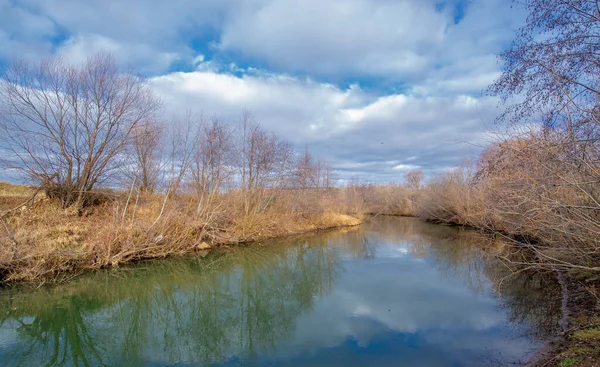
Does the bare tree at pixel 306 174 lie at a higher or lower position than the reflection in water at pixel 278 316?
higher

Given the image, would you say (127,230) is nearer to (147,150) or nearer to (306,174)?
(147,150)

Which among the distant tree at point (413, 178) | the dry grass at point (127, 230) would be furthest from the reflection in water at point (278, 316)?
the distant tree at point (413, 178)

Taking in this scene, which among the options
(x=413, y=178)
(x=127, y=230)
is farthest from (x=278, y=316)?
(x=413, y=178)

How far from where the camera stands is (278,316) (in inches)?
337

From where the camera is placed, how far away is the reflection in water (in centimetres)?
629

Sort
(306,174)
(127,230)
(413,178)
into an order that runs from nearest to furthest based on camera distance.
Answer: (127,230), (306,174), (413,178)

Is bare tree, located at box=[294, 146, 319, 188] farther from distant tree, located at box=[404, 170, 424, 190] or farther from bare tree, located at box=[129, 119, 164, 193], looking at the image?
distant tree, located at box=[404, 170, 424, 190]

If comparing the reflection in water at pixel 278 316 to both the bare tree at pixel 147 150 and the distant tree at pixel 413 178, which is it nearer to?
the bare tree at pixel 147 150

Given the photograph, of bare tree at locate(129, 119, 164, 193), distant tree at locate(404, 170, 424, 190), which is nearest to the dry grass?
bare tree at locate(129, 119, 164, 193)

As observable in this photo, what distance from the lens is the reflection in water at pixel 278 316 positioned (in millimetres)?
6293

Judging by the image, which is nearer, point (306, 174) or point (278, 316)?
point (278, 316)

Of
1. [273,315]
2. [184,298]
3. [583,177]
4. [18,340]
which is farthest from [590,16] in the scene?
[18,340]

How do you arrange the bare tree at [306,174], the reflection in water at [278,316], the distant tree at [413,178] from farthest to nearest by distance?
the distant tree at [413,178] → the bare tree at [306,174] → the reflection in water at [278,316]

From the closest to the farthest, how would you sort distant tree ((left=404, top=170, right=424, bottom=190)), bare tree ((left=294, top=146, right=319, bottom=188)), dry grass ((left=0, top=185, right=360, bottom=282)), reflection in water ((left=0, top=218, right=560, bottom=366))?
reflection in water ((left=0, top=218, right=560, bottom=366)) < dry grass ((left=0, top=185, right=360, bottom=282)) < bare tree ((left=294, top=146, right=319, bottom=188)) < distant tree ((left=404, top=170, right=424, bottom=190))
